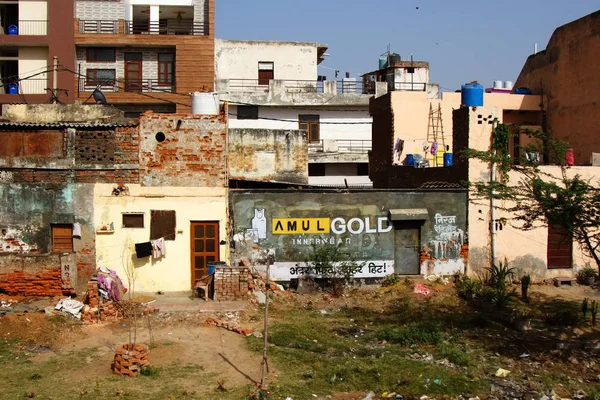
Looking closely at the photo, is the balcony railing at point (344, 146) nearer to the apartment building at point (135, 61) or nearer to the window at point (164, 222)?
the apartment building at point (135, 61)

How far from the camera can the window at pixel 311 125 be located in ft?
126

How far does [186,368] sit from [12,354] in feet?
12.1

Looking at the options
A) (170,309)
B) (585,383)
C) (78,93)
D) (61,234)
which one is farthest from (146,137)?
(78,93)

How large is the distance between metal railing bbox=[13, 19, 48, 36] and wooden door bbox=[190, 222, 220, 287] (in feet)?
79.0

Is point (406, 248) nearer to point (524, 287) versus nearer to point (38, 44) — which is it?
point (524, 287)

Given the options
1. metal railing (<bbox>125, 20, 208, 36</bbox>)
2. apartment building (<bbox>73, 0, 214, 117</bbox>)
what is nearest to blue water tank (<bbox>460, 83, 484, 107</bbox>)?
apartment building (<bbox>73, 0, 214, 117</bbox>)

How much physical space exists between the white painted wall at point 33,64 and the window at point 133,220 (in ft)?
72.5

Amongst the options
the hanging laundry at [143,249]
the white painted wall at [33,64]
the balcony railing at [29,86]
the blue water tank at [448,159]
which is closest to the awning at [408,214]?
the blue water tank at [448,159]

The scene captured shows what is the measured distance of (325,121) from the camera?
1528 inches

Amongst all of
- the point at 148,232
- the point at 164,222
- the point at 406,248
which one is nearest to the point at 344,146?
the point at 406,248

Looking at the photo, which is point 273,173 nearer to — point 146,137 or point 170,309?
point 146,137

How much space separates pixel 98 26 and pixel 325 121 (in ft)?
48.0

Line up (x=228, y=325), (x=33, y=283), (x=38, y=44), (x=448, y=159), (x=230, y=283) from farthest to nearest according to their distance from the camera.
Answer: (x=38, y=44), (x=448, y=159), (x=33, y=283), (x=230, y=283), (x=228, y=325)

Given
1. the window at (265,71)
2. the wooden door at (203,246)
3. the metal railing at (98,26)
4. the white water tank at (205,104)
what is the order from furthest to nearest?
1. the window at (265,71)
2. the metal railing at (98,26)
3. the white water tank at (205,104)
4. the wooden door at (203,246)
